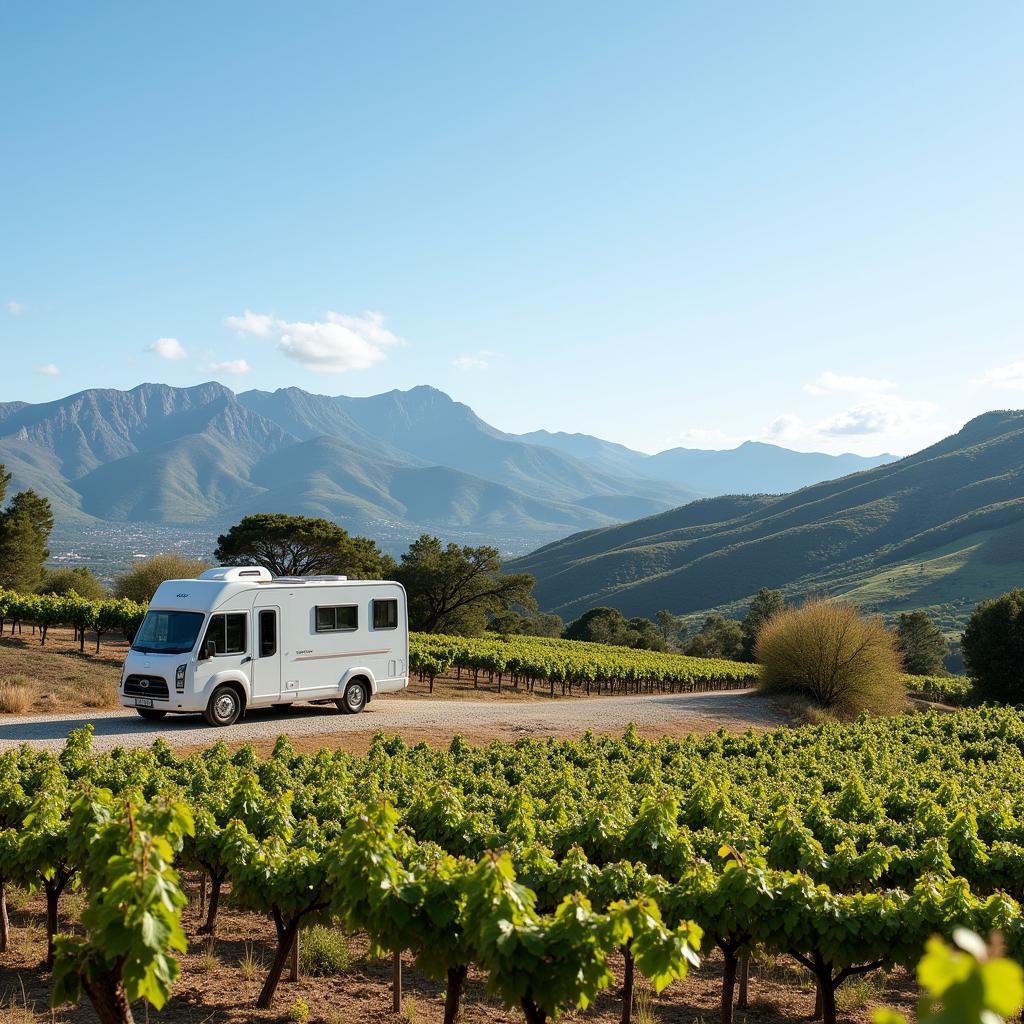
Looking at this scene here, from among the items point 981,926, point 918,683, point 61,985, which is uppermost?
point 61,985

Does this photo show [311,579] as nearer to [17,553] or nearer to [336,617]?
[336,617]

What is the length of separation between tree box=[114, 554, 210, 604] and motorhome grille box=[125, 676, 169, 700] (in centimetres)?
2194

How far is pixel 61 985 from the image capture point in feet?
16.0

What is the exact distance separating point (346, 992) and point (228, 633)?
11604 mm

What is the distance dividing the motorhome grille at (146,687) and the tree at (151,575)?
21943mm

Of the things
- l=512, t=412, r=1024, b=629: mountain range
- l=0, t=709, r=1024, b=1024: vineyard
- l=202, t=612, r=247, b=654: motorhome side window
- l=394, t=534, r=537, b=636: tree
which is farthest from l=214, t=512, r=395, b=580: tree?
l=512, t=412, r=1024, b=629: mountain range

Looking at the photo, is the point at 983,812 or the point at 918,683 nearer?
the point at 983,812

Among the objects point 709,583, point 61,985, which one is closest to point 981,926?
point 61,985

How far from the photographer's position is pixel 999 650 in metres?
41.0

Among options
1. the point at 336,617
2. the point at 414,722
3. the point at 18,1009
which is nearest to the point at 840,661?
the point at 414,722

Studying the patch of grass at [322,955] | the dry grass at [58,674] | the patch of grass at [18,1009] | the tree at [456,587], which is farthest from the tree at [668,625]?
the patch of grass at [18,1009]

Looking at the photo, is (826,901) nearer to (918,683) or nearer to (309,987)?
(309,987)

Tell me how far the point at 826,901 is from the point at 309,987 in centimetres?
458

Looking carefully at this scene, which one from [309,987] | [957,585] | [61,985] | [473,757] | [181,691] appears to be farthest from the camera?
[957,585]
